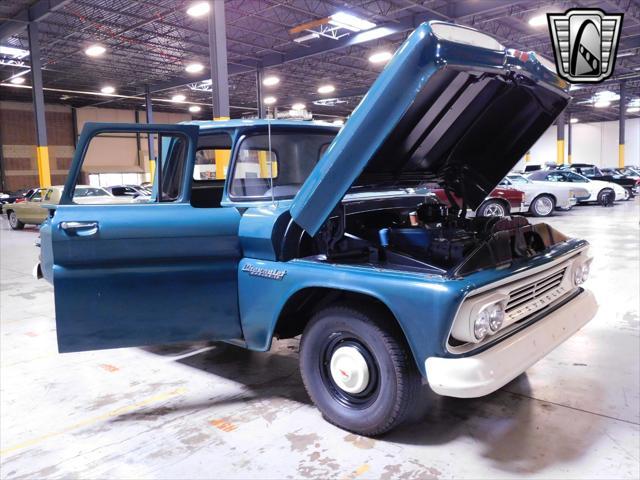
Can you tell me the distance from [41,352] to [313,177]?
10.3ft

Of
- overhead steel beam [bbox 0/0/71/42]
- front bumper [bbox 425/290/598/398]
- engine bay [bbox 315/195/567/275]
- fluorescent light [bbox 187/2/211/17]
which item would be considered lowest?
front bumper [bbox 425/290/598/398]

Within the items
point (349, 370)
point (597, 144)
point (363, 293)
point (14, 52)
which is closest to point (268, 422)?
point (349, 370)

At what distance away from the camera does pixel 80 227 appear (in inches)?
114

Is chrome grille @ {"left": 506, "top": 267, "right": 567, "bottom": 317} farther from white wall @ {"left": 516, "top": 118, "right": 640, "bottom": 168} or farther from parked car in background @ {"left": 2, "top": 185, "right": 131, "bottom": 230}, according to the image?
white wall @ {"left": 516, "top": 118, "right": 640, "bottom": 168}

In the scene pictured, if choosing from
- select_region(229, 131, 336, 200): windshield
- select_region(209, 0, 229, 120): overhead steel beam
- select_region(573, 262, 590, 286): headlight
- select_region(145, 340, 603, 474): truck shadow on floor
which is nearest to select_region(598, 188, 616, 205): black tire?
select_region(209, 0, 229, 120): overhead steel beam

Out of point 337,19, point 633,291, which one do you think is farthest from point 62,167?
point 633,291

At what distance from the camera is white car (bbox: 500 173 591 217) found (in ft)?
47.1

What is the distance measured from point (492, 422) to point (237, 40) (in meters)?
18.0

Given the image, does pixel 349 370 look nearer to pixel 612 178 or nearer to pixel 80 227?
pixel 80 227

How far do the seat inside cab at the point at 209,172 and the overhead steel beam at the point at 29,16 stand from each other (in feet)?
40.4

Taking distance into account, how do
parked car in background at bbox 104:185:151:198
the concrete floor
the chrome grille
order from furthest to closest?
parked car in background at bbox 104:185:151:198, the chrome grille, the concrete floor

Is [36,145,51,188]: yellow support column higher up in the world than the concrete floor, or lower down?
higher up

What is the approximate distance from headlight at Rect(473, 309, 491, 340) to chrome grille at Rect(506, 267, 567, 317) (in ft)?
0.91

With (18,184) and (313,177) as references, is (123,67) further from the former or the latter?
(313,177)
